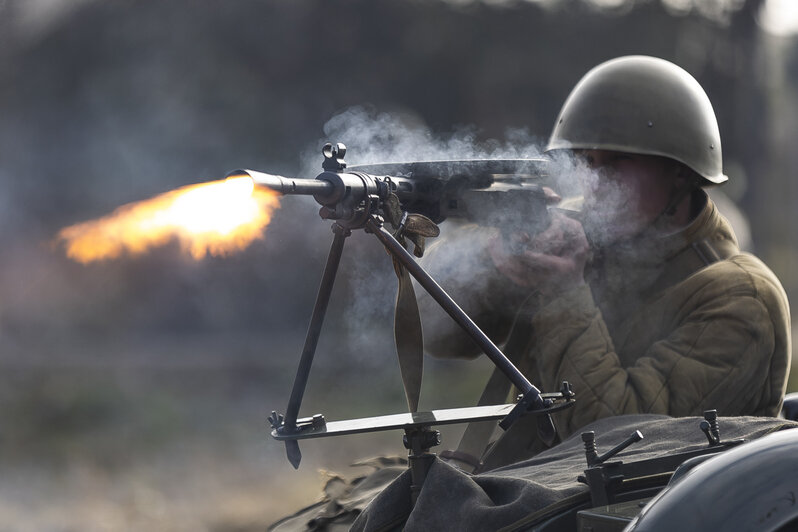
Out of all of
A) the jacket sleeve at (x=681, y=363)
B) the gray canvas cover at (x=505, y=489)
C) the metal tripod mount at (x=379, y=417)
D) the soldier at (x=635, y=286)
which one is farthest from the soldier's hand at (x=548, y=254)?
the metal tripod mount at (x=379, y=417)

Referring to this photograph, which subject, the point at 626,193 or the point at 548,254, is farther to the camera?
the point at 626,193

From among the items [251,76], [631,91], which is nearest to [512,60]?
[251,76]

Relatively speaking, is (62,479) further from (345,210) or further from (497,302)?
(345,210)

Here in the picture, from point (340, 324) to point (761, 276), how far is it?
580 centimetres

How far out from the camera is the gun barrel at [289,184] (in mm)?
Answer: 2309

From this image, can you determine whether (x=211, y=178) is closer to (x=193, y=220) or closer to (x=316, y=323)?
(x=193, y=220)

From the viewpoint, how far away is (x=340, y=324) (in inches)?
359

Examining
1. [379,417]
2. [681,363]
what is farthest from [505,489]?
[681,363]

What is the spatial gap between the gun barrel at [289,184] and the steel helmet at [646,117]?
65.4 inches

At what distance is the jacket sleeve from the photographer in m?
3.34

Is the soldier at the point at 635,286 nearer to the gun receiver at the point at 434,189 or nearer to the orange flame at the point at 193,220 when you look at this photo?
the gun receiver at the point at 434,189

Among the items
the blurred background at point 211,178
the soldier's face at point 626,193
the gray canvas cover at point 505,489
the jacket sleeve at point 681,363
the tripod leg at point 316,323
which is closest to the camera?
the gray canvas cover at point 505,489

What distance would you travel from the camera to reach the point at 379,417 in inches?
100

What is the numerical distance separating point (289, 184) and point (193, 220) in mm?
437
